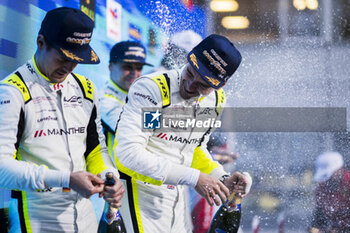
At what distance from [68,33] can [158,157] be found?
0.61m

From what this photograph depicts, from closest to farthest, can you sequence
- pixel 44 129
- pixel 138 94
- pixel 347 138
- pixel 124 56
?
pixel 44 129 → pixel 138 94 → pixel 124 56 → pixel 347 138

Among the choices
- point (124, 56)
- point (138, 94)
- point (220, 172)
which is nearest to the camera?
point (138, 94)

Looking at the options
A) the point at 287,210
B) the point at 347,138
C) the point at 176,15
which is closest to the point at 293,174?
the point at 287,210

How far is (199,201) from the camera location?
330cm

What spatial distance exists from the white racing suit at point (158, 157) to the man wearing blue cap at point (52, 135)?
0.13 m

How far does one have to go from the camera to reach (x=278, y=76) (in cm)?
349

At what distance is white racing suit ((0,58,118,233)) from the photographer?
5.31 ft

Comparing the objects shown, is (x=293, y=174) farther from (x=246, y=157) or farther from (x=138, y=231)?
(x=138, y=231)

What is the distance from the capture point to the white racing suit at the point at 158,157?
1930mm

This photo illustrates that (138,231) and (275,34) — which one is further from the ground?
(275,34)

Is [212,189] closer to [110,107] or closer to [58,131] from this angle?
[58,131]

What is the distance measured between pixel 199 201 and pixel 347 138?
126 centimetres

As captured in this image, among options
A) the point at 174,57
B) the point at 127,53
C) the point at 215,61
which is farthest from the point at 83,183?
the point at 174,57

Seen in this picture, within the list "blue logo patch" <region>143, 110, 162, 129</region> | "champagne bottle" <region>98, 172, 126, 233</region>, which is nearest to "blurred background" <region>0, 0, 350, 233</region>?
"blue logo patch" <region>143, 110, 162, 129</region>
